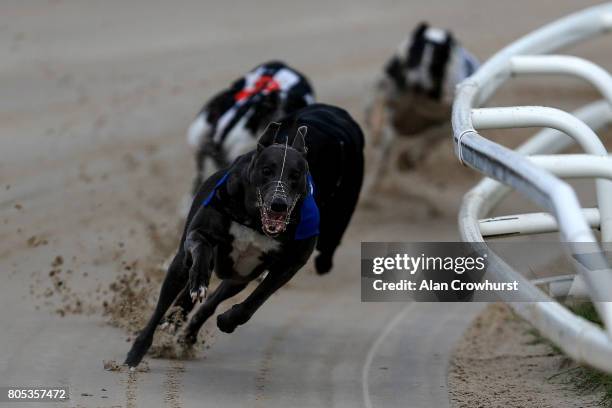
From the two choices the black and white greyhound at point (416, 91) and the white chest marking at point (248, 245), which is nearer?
the white chest marking at point (248, 245)

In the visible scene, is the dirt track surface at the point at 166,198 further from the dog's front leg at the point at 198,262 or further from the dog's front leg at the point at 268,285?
the dog's front leg at the point at 198,262

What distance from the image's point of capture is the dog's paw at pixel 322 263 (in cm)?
603

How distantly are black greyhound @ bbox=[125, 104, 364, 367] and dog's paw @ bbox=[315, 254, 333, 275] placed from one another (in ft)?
2.10

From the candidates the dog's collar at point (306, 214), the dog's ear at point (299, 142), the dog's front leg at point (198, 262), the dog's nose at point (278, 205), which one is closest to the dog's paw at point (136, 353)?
the dog's front leg at point (198, 262)

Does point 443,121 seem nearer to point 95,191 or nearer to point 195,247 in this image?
point 95,191

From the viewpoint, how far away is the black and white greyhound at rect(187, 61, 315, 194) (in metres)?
6.24

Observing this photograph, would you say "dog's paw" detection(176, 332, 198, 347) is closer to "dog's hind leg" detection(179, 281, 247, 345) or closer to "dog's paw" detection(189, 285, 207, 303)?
"dog's hind leg" detection(179, 281, 247, 345)

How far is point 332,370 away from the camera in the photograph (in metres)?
5.43

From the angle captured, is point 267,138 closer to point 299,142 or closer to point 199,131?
point 299,142

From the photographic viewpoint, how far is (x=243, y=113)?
6.28 metres

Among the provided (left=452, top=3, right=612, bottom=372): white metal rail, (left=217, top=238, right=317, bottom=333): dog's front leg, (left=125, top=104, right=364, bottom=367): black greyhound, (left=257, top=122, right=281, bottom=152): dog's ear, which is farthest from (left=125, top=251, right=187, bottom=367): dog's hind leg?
(left=452, top=3, right=612, bottom=372): white metal rail

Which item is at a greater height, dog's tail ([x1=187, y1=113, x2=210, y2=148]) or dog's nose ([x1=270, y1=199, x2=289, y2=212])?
dog's tail ([x1=187, y1=113, x2=210, y2=148])

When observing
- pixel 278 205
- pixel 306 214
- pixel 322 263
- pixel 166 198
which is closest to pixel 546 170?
pixel 278 205

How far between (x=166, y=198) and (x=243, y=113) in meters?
2.01
